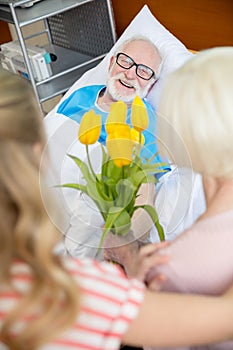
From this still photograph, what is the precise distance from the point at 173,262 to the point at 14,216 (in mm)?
320

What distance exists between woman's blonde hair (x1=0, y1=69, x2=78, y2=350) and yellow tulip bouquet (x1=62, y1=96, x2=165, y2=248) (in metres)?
0.41

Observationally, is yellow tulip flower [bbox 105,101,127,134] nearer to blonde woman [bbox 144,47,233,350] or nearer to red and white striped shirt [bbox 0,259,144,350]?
blonde woman [bbox 144,47,233,350]

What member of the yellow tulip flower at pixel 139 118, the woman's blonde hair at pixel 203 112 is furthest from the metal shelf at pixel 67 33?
the woman's blonde hair at pixel 203 112

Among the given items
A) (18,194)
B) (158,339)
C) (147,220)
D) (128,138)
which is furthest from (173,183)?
(18,194)

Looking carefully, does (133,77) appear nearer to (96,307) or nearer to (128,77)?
(128,77)

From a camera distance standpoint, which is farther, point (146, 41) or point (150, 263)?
point (146, 41)

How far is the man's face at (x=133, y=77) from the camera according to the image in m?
1.99

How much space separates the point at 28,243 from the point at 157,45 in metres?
1.66

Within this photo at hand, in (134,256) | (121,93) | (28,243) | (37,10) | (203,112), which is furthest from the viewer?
(37,10)

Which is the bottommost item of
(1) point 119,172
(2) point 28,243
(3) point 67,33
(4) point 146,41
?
(3) point 67,33

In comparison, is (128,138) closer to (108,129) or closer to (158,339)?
(108,129)

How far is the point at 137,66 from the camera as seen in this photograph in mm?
2010

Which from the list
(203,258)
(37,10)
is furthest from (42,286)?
(37,10)

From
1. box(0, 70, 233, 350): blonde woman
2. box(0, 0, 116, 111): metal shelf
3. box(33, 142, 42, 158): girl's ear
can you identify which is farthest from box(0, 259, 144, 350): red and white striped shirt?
box(0, 0, 116, 111): metal shelf
